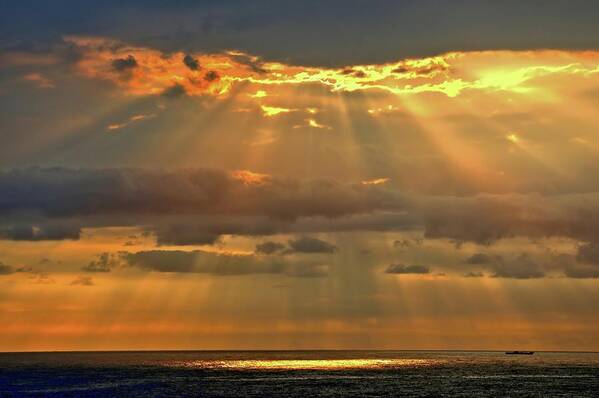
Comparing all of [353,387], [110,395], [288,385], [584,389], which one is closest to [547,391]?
[584,389]

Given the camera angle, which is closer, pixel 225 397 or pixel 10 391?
pixel 225 397

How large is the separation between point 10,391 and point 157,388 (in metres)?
31.7

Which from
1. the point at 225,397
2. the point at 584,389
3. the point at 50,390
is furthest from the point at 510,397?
the point at 50,390

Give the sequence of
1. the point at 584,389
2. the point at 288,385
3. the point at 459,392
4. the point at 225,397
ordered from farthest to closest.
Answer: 1. the point at 288,385
2. the point at 584,389
3. the point at 459,392
4. the point at 225,397

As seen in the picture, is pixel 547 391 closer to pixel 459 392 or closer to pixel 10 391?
pixel 459 392

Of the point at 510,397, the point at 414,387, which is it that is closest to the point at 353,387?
the point at 414,387

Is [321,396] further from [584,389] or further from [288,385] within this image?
[584,389]

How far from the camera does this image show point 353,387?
194125 mm

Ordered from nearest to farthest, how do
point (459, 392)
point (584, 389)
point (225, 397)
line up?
point (225, 397) → point (459, 392) → point (584, 389)

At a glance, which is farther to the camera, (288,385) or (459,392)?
(288,385)

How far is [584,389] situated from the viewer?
18512cm

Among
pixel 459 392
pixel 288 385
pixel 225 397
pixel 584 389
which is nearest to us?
pixel 225 397

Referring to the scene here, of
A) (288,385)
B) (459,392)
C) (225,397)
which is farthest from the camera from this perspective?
(288,385)

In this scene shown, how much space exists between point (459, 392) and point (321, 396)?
3137 centimetres
